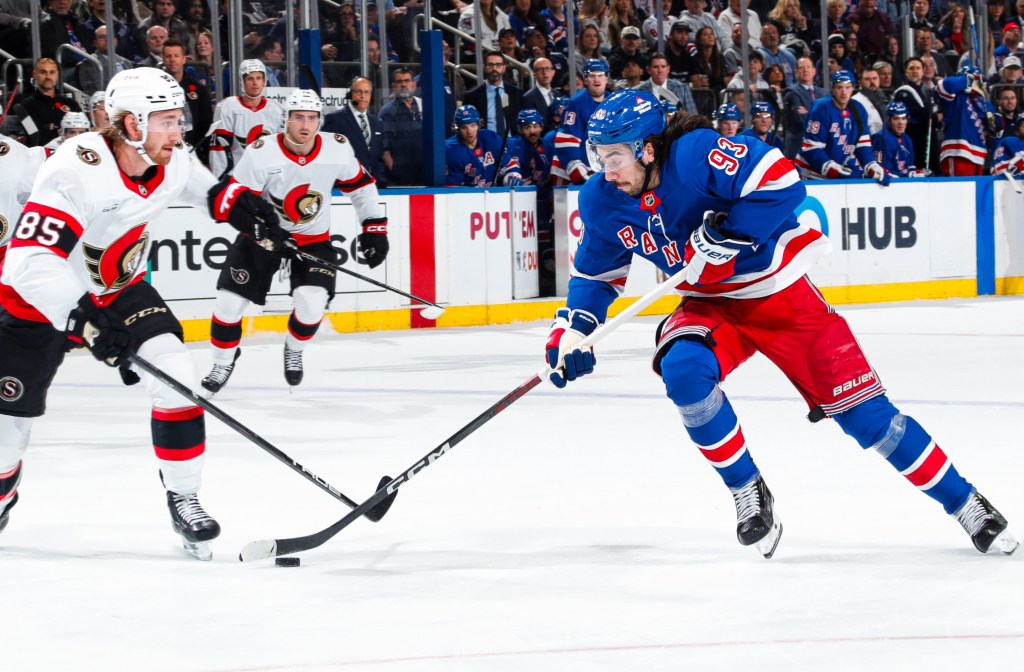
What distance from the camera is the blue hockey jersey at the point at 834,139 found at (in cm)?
1192

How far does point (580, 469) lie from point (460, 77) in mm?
7003

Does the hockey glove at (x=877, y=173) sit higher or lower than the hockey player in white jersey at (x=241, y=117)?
lower

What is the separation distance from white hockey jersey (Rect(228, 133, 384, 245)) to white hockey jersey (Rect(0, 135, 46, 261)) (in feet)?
4.27

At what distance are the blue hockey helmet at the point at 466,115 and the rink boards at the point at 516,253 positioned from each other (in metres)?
0.50

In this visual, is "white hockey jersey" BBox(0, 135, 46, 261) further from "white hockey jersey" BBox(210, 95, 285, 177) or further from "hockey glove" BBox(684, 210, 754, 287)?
"hockey glove" BBox(684, 210, 754, 287)

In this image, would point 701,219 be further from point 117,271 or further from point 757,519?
point 117,271

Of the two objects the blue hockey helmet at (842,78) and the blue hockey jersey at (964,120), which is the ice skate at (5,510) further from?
the blue hockey jersey at (964,120)

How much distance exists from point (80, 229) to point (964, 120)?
10.3m

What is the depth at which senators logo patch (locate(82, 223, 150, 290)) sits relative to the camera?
388cm

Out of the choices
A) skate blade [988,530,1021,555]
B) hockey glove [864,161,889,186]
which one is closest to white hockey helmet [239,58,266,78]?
hockey glove [864,161,889,186]

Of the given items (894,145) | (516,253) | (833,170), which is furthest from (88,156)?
(894,145)

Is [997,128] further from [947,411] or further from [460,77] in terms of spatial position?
[947,411]

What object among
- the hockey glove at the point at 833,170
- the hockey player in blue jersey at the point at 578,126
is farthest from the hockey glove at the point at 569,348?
the hockey glove at the point at 833,170

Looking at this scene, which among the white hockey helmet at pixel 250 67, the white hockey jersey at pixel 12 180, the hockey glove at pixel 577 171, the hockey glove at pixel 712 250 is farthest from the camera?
the hockey glove at pixel 577 171
